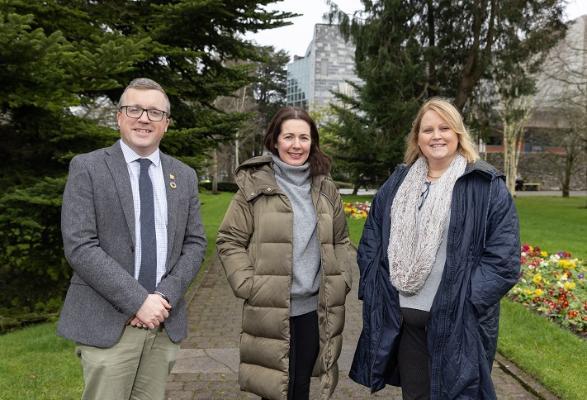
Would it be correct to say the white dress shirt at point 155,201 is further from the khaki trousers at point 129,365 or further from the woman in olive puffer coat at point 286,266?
the woman in olive puffer coat at point 286,266

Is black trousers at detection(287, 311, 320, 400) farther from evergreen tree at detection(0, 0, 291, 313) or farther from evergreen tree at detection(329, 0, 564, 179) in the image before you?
evergreen tree at detection(329, 0, 564, 179)

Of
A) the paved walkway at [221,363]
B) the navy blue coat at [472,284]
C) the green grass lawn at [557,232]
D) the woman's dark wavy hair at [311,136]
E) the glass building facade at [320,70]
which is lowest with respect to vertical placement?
the green grass lawn at [557,232]

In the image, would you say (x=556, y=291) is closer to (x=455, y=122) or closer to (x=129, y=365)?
(x=455, y=122)

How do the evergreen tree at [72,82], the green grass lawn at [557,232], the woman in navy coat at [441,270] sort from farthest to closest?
1. the green grass lawn at [557,232]
2. the evergreen tree at [72,82]
3. the woman in navy coat at [441,270]

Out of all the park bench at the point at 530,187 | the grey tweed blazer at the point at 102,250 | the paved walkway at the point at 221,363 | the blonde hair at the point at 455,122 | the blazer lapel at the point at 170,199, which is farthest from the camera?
the park bench at the point at 530,187

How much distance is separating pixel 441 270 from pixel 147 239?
4.78 feet

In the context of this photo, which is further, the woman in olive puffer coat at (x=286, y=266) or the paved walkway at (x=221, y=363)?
the paved walkway at (x=221, y=363)

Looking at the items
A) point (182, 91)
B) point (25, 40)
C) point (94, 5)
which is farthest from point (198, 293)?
point (94, 5)

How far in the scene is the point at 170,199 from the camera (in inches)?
94.6

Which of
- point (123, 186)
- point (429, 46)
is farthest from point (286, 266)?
point (429, 46)

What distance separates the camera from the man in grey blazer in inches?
85.4

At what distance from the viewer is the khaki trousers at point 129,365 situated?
2.25 meters

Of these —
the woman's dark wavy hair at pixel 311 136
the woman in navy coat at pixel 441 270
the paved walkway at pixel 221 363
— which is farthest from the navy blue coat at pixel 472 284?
the paved walkway at pixel 221 363

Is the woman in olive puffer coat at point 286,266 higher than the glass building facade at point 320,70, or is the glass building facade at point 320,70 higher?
the glass building facade at point 320,70
